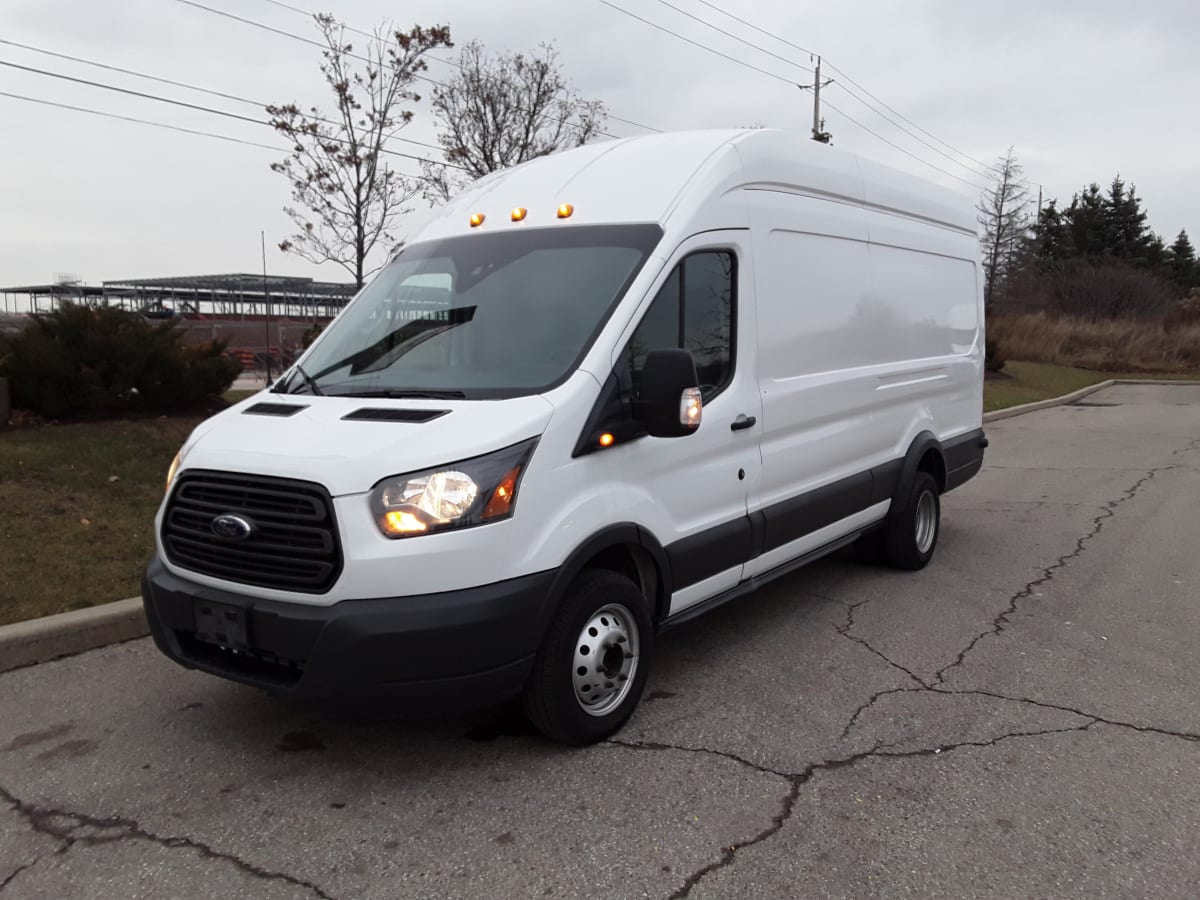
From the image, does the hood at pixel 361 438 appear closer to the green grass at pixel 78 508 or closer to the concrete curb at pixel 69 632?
the concrete curb at pixel 69 632

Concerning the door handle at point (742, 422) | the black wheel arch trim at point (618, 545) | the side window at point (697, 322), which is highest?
the side window at point (697, 322)

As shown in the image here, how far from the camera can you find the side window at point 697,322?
3.91 metres

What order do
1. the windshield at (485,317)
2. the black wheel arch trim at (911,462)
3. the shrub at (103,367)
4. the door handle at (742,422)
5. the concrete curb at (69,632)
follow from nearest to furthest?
the windshield at (485,317)
the door handle at (742,422)
the concrete curb at (69,632)
the black wheel arch trim at (911,462)
the shrub at (103,367)

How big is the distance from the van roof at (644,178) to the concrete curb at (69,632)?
8.46ft

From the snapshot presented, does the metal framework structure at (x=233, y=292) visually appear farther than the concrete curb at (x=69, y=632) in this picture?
Yes

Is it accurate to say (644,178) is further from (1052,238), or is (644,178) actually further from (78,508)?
(1052,238)

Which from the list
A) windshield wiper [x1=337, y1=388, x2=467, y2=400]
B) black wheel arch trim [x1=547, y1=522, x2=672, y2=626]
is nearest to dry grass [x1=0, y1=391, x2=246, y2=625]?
windshield wiper [x1=337, y1=388, x2=467, y2=400]

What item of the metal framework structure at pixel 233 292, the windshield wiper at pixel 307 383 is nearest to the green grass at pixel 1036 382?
the windshield wiper at pixel 307 383

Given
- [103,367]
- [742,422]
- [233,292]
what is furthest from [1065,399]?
[233,292]

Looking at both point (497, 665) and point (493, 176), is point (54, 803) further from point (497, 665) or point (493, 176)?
point (493, 176)

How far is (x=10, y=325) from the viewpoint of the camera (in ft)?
32.8

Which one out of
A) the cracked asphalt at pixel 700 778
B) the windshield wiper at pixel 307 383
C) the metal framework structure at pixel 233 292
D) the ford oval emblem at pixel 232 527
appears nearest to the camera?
the cracked asphalt at pixel 700 778

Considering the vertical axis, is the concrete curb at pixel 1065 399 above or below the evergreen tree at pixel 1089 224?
below

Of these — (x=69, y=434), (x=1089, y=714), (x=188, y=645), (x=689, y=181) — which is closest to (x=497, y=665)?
(x=188, y=645)
